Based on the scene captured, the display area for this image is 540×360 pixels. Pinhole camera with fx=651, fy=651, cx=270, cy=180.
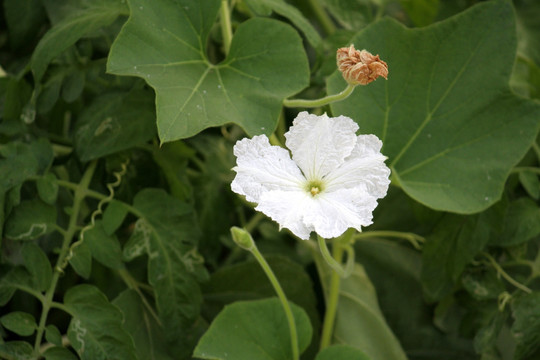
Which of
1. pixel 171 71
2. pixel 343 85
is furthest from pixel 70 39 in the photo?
pixel 343 85

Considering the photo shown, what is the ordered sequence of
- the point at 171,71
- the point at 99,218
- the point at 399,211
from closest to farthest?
the point at 171,71, the point at 99,218, the point at 399,211

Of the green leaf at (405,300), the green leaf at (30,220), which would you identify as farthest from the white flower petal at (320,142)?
the green leaf at (405,300)

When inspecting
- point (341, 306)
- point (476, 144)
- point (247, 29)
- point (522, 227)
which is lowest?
point (341, 306)

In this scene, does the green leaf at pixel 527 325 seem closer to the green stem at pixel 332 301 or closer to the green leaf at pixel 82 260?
the green stem at pixel 332 301

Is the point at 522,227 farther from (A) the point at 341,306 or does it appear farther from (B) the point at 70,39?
(B) the point at 70,39

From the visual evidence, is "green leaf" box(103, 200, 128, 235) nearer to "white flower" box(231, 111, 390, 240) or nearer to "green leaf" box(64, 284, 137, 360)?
"green leaf" box(64, 284, 137, 360)

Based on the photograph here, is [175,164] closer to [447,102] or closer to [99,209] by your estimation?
[99,209]
